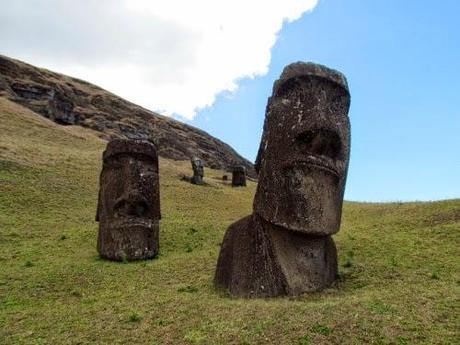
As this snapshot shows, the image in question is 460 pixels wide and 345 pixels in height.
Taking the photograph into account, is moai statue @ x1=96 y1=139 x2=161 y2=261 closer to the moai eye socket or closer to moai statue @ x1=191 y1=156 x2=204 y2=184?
the moai eye socket

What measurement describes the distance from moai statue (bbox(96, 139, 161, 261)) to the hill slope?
1369 inches

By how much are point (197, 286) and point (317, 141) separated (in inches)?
165

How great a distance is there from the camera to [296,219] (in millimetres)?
9672

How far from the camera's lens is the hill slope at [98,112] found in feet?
198

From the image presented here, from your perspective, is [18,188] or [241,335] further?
[18,188]

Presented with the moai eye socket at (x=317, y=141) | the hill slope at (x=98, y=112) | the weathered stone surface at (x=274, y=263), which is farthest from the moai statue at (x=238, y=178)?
the moai eye socket at (x=317, y=141)

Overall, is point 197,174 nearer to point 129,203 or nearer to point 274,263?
point 129,203

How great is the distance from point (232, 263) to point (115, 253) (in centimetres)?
598

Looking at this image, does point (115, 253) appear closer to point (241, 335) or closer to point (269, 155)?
point (269, 155)

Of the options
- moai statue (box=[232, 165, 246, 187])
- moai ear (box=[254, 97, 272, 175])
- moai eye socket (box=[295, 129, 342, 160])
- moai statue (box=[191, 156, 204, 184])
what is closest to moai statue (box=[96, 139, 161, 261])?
moai ear (box=[254, 97, 272, 175])

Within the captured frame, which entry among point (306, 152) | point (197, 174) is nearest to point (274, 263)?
point (306, 152)

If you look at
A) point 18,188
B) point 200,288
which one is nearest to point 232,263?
point 200,288

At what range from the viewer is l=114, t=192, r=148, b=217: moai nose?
1562 cm

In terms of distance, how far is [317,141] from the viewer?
394 inches
